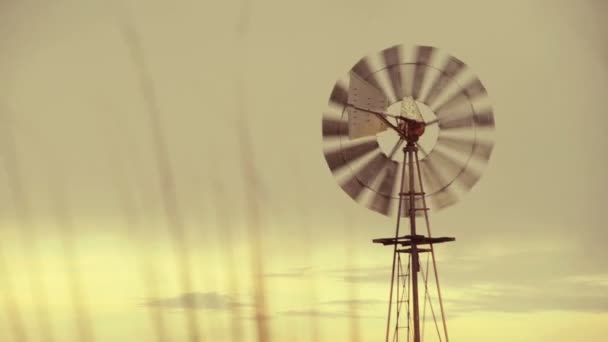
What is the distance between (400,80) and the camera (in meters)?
13.5

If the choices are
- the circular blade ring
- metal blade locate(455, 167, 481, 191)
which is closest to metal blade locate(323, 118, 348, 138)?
the circular blade ring

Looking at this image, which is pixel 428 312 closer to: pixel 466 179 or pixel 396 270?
pixel 396 270

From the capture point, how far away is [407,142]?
13.5m

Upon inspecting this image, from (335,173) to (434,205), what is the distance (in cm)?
140

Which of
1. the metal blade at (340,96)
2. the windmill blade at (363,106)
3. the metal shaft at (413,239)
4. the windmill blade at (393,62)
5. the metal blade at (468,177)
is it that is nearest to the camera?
the metal shaft at (413,239)

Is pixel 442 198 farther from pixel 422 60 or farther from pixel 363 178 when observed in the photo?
pixel 422 60

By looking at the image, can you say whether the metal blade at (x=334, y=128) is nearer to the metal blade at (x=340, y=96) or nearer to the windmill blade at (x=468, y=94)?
the metal blade at (x=340, y=96)

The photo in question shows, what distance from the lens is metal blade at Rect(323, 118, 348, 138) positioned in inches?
538

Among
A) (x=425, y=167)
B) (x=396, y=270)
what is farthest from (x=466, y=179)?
(x=396, y=270)

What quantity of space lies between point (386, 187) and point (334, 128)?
1048mm

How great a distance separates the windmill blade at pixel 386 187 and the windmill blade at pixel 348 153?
32 centimetres

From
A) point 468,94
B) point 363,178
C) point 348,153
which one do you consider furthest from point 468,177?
point 348,153

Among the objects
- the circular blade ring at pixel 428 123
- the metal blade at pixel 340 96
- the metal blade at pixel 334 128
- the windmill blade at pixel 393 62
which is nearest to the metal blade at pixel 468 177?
the circular blade ring at pixel 428 123

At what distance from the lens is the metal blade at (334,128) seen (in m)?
13.7
